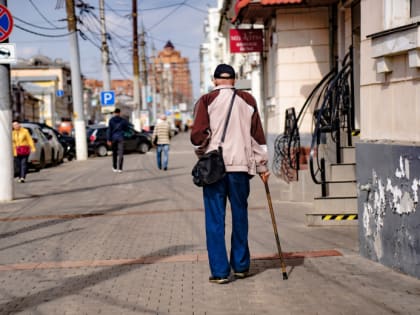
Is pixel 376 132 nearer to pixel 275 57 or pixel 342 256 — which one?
pixel 342 256

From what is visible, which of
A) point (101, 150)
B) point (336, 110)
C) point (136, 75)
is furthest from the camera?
point (136, 75)

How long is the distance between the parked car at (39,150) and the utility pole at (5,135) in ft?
34.6

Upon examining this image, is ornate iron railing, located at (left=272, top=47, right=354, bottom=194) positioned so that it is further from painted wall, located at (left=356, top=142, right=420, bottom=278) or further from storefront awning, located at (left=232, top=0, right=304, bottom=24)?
storefront awning, located at (left=232, top=0, right=304, bottom=24)

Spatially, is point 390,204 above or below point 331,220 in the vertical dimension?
above

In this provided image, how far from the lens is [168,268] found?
760 cm

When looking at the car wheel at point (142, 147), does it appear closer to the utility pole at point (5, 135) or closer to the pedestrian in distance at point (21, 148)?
the pedestrian in distance at point (21, 148)

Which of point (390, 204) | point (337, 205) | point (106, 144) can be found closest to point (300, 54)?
point (337, 205)

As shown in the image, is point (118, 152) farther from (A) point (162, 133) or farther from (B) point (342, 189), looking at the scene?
(B) point (342, 189)

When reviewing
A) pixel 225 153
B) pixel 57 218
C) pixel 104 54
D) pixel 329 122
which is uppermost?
pixel 104 54

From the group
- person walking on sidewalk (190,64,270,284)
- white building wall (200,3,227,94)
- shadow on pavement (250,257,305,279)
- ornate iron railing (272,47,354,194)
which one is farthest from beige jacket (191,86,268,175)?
white building wall (200,3,227,94)

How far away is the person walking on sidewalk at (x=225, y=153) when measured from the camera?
22.1 feet

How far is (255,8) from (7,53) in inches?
245

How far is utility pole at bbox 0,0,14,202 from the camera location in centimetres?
1423

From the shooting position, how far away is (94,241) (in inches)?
376
